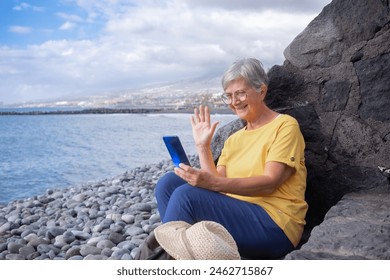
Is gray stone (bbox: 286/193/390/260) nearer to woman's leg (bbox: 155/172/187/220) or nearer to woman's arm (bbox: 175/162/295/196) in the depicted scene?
woman's arm (bbox: 175/162/295/196)

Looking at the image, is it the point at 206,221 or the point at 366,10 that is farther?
the point at 366,10

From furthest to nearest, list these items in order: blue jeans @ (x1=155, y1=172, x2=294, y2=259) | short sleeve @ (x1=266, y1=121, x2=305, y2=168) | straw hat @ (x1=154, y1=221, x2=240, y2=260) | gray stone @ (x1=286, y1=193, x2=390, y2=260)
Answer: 1. short sleeve @ (x1=266, y1=121, x2=305, y2=168)
2. blue jeans @ (x1=155, y1=172, x2=294, y2=259)
3. straw hat @ (x1=154, y1=221, x2=240, y2=260)
4. gray stone @ (x1=286, y1=193, x2=390, y2=260)

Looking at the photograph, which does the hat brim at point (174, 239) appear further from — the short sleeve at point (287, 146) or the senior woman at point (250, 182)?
the short sleeve at point (287, 146)

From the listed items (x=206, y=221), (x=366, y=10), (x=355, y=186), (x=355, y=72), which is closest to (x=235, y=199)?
(x=206, y=221)

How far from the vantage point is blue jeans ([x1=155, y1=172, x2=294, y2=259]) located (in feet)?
7.88

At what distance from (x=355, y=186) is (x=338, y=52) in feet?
2.65

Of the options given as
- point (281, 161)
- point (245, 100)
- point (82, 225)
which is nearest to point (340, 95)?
point (245, 100)

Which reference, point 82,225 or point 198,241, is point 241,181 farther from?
point 82,225

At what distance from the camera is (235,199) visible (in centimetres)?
251

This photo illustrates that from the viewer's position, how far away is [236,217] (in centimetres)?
246

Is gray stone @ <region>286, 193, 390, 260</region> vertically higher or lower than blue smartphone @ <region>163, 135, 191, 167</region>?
lower

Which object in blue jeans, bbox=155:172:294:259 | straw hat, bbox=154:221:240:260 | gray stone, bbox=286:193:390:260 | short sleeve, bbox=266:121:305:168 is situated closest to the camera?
gray stone, bbox=286:193:390:260

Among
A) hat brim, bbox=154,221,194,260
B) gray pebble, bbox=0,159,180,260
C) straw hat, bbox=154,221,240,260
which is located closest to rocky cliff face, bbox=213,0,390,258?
straw hat, bbox=154,221,240,260
